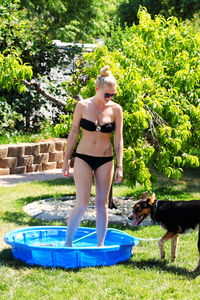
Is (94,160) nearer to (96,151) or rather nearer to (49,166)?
(96,151)

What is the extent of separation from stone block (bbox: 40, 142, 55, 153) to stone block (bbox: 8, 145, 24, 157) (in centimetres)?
65

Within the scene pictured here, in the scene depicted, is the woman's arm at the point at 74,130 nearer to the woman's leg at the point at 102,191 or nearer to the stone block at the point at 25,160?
the woman's leg at the point at 102,191

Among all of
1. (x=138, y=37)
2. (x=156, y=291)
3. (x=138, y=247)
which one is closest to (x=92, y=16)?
(x=138, y=37)

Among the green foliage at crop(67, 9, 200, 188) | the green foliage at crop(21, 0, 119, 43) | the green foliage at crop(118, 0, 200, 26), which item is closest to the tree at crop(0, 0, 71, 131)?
the green foliage at crop(67, 9, 200, 188)

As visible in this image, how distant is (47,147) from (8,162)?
45.1 inches

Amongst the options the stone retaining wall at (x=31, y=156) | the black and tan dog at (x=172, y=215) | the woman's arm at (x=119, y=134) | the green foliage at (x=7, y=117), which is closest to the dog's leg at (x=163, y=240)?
the black and tan dog at (x=172, y=215)

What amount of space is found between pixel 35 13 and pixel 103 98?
16324mm

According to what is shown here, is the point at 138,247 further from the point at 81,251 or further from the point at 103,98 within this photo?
the point at 103,98

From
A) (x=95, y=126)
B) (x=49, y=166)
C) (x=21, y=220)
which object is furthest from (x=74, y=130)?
(x=49, y=166)

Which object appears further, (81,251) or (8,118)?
Answer: (8,118)

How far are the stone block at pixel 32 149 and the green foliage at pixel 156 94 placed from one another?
3733mm

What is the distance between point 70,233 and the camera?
5922 mm

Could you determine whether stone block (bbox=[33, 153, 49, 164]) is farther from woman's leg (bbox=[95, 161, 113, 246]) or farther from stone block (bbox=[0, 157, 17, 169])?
woman's leg (bbox=[95, 161, 113, 246])

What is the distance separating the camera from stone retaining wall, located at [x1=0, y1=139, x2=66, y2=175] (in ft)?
37.9
